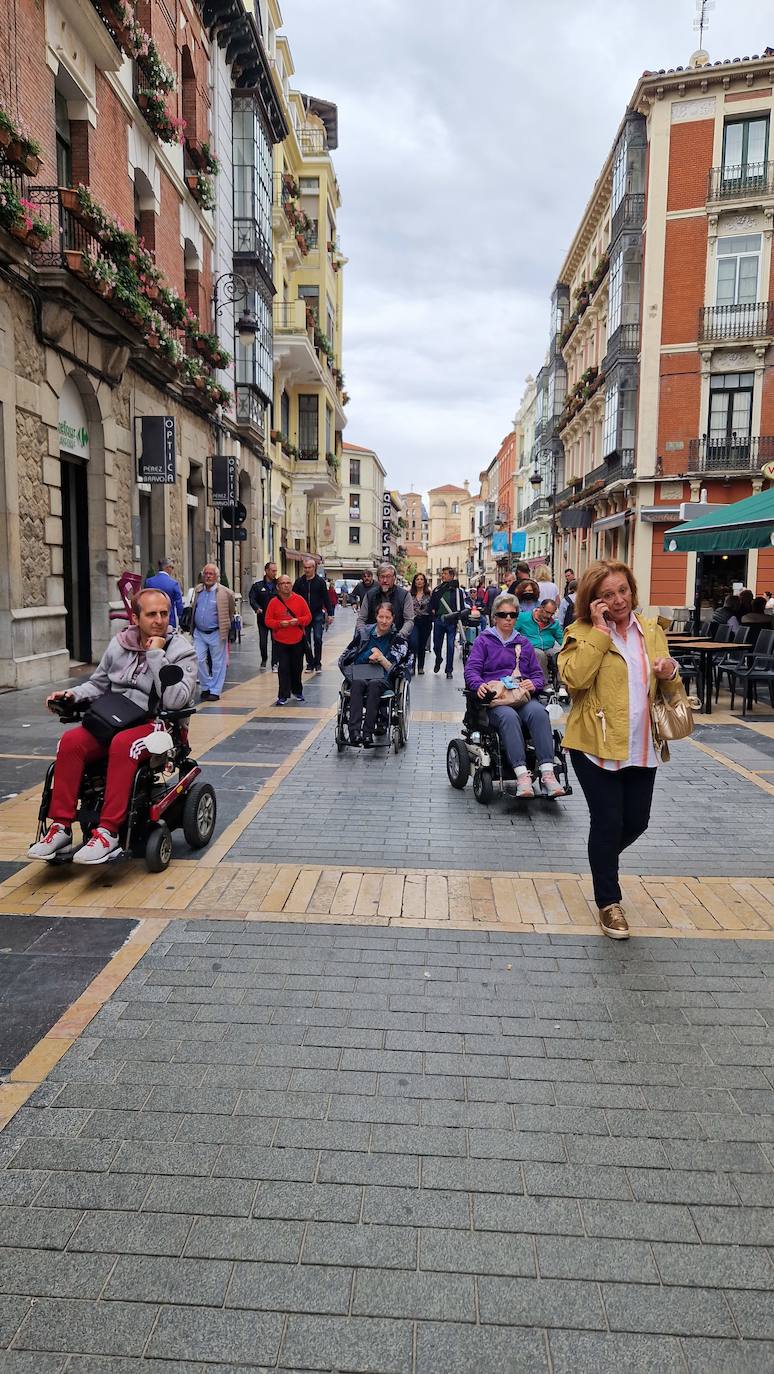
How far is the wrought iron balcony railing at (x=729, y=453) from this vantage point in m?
29.9

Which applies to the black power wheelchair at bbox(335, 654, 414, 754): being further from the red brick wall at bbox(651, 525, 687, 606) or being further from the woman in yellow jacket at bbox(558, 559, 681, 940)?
the red brick wall at bbox(651, 525, 687, 606)

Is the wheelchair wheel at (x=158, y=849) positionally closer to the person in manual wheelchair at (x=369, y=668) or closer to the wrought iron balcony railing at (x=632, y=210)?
the person in manual wheelchair at (x=369, y=668)

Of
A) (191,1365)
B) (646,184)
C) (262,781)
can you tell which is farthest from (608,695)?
(646,184)

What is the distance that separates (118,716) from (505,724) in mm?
2899

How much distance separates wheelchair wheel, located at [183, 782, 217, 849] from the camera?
5.36 meters

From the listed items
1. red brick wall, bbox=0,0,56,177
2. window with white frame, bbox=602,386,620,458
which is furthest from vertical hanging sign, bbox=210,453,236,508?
window with white frame, bbox=602,386,620,458

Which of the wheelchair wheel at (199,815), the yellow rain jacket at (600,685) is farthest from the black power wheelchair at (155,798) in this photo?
the yellow rain jacket at (600,685)

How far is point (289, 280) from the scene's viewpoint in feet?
111

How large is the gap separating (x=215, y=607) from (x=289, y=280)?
2611cm

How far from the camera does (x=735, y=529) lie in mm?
12117

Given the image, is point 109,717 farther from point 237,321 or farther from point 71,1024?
point 237,321

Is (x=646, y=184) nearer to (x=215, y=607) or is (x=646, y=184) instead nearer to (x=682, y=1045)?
(x=215, y=607)

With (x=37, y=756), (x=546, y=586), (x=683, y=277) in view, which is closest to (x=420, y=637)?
(x=546, y=586)

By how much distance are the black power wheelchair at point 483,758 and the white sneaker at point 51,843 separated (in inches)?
123
